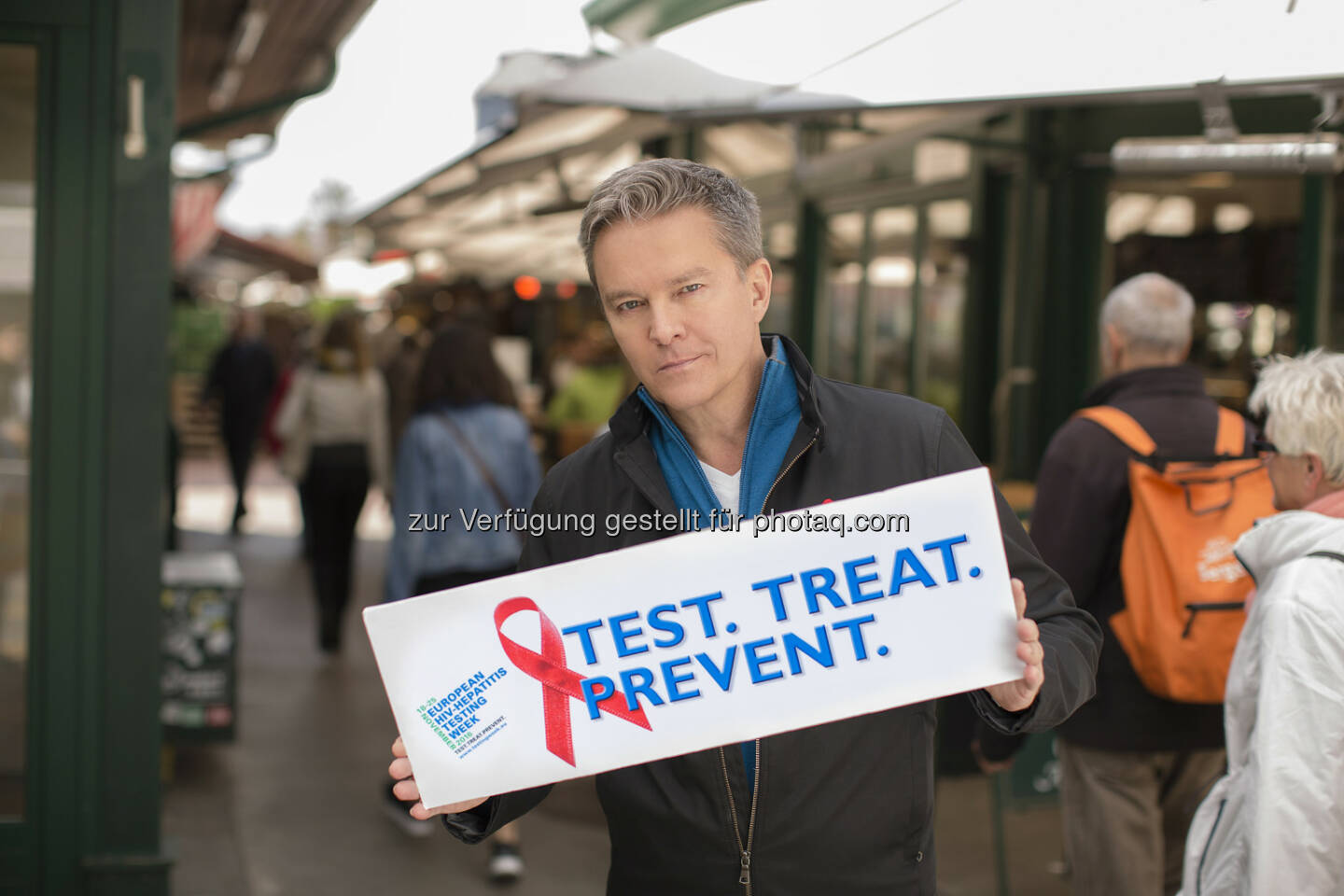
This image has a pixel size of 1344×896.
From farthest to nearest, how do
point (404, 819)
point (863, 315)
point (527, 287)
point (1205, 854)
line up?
1. point (527, 287)
2. point (863, 315)
3. point (404, 819)
4. point (1205, 854)

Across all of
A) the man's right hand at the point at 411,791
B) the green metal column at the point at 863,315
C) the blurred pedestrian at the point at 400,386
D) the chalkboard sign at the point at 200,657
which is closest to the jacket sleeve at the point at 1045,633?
the man's right hand at the point at 411,791

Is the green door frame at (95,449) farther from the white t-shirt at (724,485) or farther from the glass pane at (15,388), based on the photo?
the white t-shirt at (724,485)

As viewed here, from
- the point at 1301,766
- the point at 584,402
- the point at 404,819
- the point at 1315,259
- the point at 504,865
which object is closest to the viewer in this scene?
the point at 1301,766

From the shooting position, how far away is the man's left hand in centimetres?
172

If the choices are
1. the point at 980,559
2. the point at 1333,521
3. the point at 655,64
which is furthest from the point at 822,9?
the point at 980,559

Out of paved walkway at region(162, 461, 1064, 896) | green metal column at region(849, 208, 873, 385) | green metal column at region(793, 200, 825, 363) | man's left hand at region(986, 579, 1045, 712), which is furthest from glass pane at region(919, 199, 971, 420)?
man's left hand at region(986, 579, 1045, 712)

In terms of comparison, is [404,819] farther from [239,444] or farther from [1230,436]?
[239,444]

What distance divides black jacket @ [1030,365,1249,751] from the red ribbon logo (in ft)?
6.36

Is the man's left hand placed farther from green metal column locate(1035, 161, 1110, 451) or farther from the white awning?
green metal column locate(1035, 161, 1110, 451)

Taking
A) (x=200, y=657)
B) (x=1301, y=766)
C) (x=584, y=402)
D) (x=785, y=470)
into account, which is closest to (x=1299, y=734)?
(x=1301, y=766)

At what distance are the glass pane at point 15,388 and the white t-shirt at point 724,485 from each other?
8.34ft

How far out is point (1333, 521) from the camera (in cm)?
241

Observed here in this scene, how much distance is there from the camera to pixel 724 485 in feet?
6.53

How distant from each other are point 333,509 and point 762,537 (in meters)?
6.52
